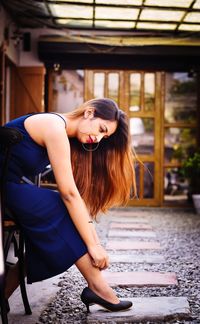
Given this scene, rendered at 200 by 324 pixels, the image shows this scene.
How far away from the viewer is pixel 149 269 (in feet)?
12.0

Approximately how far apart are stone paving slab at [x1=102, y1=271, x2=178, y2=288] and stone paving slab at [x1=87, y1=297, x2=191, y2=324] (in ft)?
1.49

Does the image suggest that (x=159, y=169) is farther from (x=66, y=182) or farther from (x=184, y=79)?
(x=66, y=182)

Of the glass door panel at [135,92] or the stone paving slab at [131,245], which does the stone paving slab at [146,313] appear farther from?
the glass door panel at [135,92]

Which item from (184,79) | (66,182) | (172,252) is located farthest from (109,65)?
(66,182)

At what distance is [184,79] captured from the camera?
9.20 m

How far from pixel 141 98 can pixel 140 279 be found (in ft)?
18.3

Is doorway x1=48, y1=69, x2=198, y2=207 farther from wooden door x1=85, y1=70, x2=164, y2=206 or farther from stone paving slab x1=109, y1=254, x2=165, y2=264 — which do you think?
stone paving slab x1=109, y1=254, x2=165, y2=264

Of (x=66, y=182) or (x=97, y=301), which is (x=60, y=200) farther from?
(x=97, y=301)

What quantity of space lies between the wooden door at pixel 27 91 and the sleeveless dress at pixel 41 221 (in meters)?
5.64

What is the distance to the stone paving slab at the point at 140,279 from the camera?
3104 millimetres

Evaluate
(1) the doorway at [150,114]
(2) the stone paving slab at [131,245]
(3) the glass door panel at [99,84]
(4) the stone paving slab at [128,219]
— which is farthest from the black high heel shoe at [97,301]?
(3) the glass door panel at [99,84]

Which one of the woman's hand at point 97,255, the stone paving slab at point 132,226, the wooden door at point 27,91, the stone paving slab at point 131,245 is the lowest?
the stone paving slab at point 132,226

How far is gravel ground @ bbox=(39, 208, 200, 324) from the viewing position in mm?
2518

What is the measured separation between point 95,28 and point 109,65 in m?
0.63
